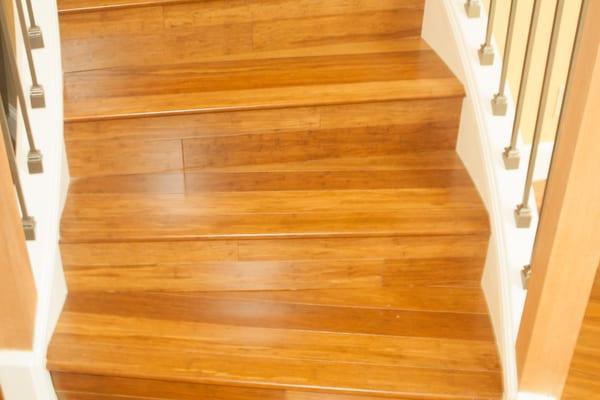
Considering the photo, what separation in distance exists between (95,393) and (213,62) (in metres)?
1.05

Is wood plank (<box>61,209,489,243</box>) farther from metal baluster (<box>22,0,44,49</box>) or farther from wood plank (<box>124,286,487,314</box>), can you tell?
metal baluster (<box>22,0,44,49</box>)

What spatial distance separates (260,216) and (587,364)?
0.88m

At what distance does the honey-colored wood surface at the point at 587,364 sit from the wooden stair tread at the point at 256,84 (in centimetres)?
71

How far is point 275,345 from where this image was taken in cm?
167

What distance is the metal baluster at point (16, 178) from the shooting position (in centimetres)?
154

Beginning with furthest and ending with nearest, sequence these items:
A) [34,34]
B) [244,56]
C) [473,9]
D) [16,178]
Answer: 1. [244,56]
2. [473,9]
3. [34,34]
4. [16,178]

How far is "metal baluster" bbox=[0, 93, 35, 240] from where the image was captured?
5.05 ft

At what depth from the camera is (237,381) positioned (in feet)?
5.21

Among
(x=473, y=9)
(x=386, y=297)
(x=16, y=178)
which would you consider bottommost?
(x=386, y=297)

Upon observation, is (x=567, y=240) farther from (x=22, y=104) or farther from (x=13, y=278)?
(x=22, y=104)

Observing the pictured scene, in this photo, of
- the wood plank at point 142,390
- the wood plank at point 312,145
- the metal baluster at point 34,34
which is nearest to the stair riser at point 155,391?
the wood plank at point 142,390

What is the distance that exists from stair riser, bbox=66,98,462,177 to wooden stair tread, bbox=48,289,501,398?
15.9 inches

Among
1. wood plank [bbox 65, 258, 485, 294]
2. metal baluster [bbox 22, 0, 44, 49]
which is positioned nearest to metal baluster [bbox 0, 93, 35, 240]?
wood plank [bbox 65, 258, 485, 294]

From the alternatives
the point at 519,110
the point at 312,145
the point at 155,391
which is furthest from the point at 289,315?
the point at 519,110
